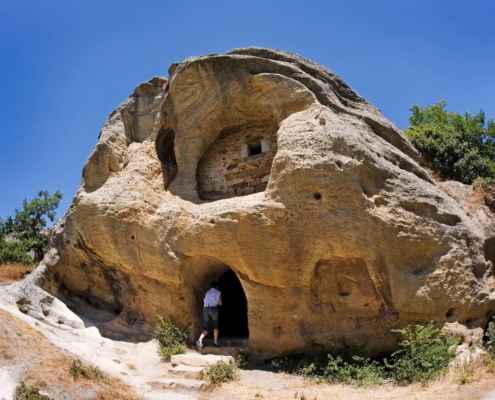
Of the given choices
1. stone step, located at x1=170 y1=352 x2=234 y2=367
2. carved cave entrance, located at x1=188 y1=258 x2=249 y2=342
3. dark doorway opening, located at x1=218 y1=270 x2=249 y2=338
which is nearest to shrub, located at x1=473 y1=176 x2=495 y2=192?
carved cave entrance, located at x1=188 y1=258 x2=249 y2=342

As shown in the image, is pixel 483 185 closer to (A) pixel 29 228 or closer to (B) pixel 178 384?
(B) pixel 178 384

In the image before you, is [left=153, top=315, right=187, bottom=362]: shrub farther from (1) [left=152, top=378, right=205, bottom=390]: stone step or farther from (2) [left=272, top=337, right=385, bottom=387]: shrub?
(2) [left=272, top=337, right=385, bottom=387]: shrub

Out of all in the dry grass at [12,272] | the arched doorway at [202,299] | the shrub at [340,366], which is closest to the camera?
the shrub at [340,366]

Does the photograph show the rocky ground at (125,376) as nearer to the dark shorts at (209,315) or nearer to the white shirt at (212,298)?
the dark shorts at (209,315)

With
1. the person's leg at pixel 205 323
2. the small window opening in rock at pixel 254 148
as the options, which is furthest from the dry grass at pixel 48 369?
the small window opening in rock at pixel 254 148

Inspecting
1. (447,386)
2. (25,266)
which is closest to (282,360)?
(447,386)

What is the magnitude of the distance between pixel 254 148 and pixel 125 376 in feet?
16.0

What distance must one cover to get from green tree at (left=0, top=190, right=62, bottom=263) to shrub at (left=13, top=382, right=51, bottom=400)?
9.11 meters

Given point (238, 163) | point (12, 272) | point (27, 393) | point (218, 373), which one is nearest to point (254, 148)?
point (238, 163)

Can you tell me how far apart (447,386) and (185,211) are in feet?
15.6

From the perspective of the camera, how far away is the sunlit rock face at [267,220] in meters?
6.62

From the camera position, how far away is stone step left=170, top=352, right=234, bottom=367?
22.1ft

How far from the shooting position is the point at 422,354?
5934 mm

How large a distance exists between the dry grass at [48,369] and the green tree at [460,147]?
953 cm
